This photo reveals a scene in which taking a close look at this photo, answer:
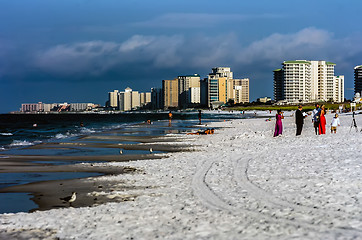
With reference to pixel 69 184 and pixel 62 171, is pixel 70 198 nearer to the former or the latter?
pixel 69 184

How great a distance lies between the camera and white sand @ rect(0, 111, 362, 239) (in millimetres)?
6988

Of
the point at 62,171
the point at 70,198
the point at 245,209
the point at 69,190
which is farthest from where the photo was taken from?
the point at 62,171

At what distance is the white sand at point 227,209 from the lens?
6988 millimetres

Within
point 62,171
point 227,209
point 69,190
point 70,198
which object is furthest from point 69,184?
point 227,209

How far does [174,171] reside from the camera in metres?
14.2

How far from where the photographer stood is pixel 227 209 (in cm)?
845

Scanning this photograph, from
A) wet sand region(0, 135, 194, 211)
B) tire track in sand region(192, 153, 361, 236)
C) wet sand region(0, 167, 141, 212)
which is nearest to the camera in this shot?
tire track in sand region(192, 153, 361, 236)

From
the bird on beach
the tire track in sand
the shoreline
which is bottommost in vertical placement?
the shoreline

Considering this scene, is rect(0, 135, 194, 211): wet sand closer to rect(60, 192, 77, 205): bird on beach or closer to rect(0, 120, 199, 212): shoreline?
rect(0, 120, 199, 212): shoreline

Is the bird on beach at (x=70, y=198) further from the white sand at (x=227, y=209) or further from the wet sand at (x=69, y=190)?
the white sand at (x=227, y=209)

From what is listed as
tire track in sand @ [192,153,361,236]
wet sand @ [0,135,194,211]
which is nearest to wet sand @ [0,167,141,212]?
wet sand @ [0,135,194,211]

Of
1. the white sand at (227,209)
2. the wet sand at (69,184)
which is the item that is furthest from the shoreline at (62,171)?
the white sand at (227,209)

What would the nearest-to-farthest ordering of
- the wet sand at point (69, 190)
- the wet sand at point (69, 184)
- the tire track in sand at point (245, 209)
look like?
the tire track in sand at point (245, 209) < the wet sand at point (69, 190) < the wet sand at point (69, 184)

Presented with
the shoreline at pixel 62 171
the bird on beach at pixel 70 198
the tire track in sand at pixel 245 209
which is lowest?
the shoreline at pixel 62 171
